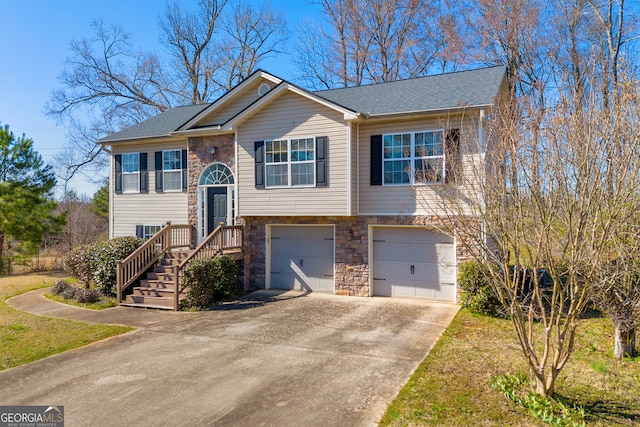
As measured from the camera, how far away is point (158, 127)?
1564 centimetres

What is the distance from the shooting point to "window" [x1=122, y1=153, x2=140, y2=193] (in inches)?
611

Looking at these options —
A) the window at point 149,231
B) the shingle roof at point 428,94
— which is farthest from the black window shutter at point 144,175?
the shingle roof at point 428,94

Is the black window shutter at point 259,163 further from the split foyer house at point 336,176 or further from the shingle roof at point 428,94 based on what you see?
the shingle roof at point 428,94

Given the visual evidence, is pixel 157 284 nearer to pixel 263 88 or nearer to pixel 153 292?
pixel 153 292

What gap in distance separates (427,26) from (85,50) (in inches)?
806

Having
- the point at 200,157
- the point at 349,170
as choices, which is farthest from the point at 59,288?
the point at 349,170

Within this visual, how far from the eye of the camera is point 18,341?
820cm

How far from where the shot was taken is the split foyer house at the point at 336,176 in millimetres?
10992

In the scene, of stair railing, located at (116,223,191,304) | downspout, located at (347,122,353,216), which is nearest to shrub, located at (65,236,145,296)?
stair railing, located at (116,223,191,304)

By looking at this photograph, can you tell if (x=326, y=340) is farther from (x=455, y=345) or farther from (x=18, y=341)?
(x=18, y=341)

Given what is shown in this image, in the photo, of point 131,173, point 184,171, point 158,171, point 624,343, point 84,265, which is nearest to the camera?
point 624,343

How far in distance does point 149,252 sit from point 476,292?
9.15m

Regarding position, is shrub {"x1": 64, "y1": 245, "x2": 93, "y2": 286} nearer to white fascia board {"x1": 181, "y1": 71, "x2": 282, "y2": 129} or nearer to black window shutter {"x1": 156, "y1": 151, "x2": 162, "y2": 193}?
black window shutter {"x1": 156, "y1": 151, "x2": 162, "y2": 193}

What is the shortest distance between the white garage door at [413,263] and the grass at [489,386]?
10.1 ft
